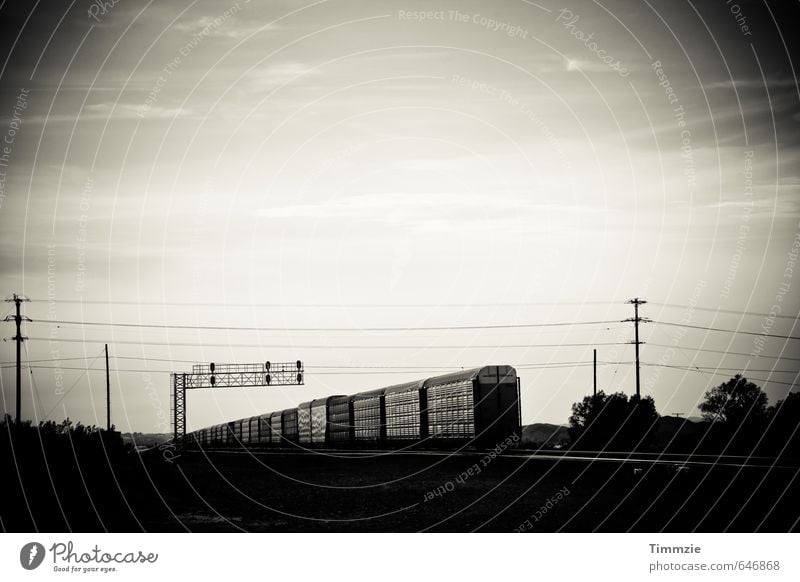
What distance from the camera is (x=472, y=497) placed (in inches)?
972

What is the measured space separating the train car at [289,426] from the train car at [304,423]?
118 cm

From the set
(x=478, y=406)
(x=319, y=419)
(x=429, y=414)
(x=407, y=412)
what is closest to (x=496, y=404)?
(x=478, y=406)

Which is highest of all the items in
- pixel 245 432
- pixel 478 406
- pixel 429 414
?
pixel 478 406

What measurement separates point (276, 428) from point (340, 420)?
1978cm

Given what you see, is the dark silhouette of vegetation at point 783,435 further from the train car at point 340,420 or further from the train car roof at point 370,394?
the train car at point 340,420

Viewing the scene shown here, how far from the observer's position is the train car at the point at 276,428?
76.7 metres

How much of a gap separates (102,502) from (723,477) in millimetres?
16833

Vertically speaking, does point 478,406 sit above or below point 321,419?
above

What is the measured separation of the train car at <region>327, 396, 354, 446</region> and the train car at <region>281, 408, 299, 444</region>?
34.9 feet

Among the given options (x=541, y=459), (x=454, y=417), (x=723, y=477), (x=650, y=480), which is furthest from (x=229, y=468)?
(x=723, y=477)

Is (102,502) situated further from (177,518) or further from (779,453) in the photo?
(779,453)

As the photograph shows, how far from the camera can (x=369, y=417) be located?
178 feet

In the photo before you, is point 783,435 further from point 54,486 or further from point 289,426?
point 289,426

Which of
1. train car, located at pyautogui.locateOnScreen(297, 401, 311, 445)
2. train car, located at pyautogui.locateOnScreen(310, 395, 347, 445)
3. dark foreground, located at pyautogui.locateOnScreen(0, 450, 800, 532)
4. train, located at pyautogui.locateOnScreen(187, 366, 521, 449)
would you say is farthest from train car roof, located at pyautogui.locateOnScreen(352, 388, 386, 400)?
dark foreground, located at pyautogui.locateOnScreen(0, 450, 800, 532)
